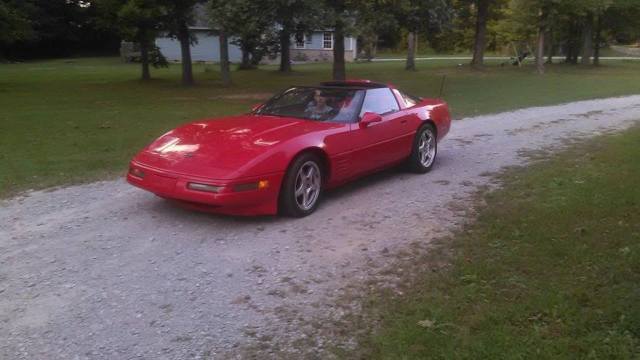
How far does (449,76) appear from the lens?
93.4ft

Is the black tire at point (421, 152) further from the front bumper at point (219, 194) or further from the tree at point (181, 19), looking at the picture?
the tree at point (181, 19)

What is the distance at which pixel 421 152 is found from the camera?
786 cm

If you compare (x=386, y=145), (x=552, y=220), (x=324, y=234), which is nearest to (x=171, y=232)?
(x=324, y=234)

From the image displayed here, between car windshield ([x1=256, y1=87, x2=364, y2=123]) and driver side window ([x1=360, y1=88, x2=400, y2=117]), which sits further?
driver side window ([x1=360, y1=88, x2=400, y2=117])

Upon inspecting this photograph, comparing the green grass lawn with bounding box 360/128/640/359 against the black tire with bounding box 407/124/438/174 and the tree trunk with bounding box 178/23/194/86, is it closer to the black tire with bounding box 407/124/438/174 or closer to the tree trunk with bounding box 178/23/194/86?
the black tire with bounding box 407/124/438/174

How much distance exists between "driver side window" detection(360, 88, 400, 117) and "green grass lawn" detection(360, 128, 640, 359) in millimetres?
1656

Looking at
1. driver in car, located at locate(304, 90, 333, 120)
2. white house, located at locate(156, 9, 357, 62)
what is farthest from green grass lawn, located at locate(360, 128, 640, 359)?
white house, located at locate(156, 9, 357, 62)

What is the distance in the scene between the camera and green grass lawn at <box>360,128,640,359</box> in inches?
130

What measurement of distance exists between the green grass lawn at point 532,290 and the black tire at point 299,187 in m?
1.44

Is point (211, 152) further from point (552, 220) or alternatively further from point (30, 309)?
point (552, 220)

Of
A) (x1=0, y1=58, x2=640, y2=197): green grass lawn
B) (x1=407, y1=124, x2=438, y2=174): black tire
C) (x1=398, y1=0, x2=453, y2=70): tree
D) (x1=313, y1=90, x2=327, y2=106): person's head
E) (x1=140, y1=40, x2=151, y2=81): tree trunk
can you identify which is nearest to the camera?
(x1=313, y1=90, x2=327, y2=106): person's head

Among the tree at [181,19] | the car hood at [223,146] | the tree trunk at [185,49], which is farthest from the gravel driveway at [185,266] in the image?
the tree trunk at [185,49]

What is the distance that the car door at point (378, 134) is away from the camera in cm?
659

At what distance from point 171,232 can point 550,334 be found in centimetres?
317
